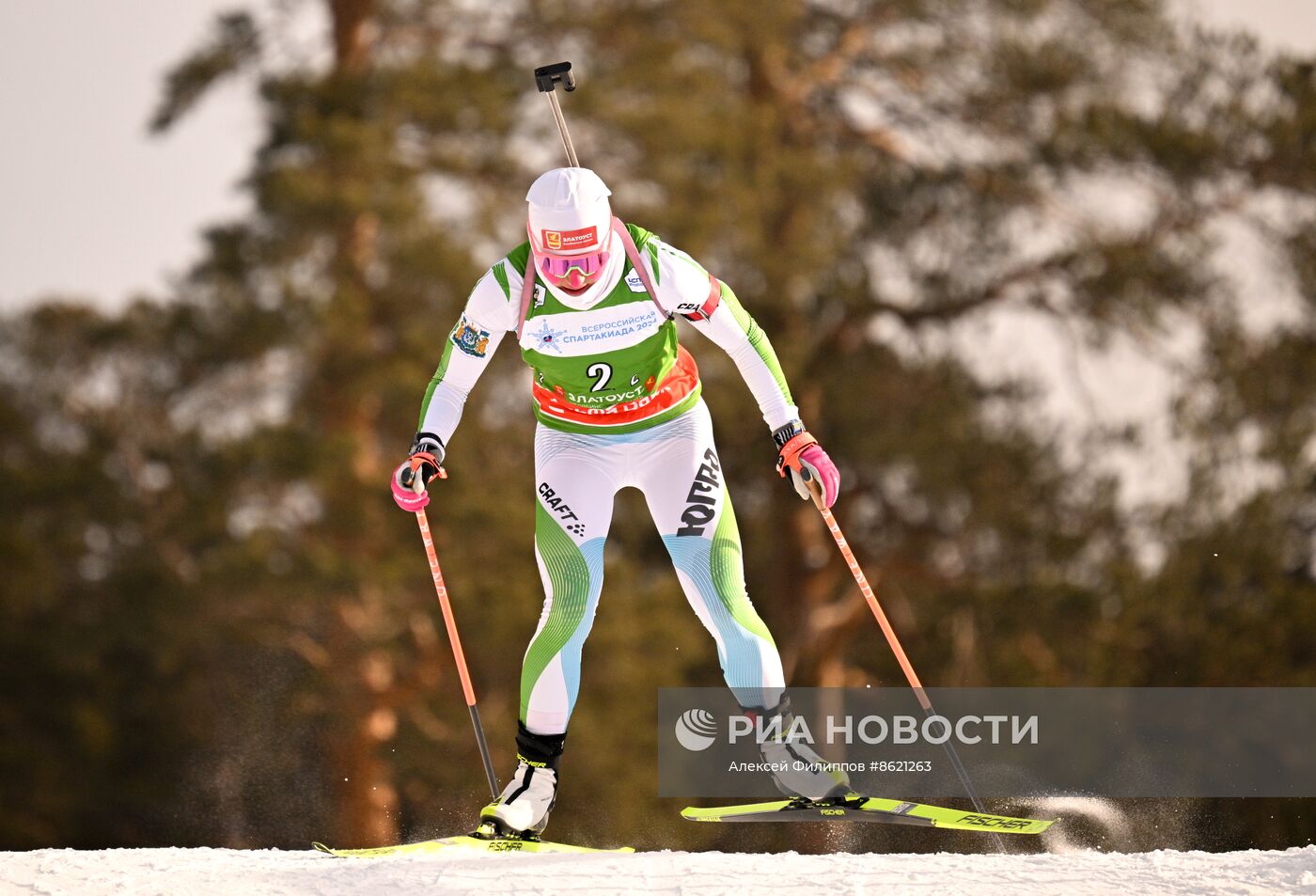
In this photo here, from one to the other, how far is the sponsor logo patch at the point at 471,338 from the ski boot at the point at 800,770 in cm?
182

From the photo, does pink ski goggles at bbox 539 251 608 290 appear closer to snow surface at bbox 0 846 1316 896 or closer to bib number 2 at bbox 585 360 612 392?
bib number 2 at bbox 585 360 612 392

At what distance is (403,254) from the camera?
14.9 metres

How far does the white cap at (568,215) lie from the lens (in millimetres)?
4895

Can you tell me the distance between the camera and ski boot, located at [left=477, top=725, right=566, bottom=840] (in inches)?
205

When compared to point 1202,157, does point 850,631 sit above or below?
below

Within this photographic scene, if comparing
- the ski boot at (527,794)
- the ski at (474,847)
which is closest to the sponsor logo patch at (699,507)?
the ski boot at (527,794)

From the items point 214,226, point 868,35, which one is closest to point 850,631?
point 868,35

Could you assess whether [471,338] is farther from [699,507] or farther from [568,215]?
[699,507]

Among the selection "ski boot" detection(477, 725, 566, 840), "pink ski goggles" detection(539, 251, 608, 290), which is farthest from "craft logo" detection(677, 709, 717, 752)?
"pink ski goggles" detection(539, 251, 608, 290)

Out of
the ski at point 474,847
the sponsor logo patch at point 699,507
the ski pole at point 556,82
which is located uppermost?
the ski pole at point 556,82

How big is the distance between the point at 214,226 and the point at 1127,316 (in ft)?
34.2

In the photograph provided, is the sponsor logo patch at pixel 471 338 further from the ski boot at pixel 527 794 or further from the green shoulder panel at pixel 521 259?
the ski boot at pixel 527 794

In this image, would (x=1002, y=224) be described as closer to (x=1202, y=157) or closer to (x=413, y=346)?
(x=1202, y=157)

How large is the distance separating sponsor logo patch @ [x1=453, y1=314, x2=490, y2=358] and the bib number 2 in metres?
0.46
